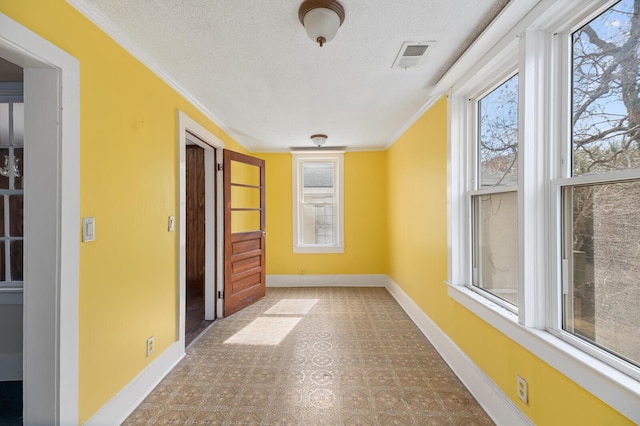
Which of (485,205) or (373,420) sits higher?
(485,205)

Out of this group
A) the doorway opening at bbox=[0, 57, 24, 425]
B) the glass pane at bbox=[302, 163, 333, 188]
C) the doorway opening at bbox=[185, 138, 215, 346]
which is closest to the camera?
the doorway opening at bbox=[0, 57, 24, 425]

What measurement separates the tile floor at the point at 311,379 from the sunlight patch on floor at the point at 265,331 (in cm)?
1

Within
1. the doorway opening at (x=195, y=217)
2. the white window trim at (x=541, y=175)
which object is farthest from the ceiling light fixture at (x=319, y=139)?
the white window trim at (x=541, y=175)

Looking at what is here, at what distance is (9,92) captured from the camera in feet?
6.57

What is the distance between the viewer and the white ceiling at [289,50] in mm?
1532

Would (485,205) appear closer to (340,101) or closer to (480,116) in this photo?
(480,116)

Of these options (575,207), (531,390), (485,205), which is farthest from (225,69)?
(531,390)

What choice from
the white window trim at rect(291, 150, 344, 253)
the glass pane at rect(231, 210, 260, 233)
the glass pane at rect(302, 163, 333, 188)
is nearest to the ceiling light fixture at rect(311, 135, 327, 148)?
the white window trim at rect(291, 150, 344, 253)

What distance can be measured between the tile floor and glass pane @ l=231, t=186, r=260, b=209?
1630 mm

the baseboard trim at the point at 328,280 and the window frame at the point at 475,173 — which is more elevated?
the window frame at the point at 475,173

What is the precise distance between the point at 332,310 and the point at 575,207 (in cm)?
289

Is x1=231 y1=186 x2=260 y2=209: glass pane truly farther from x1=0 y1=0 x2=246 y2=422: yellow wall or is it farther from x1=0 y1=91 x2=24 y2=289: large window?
x1=0 y1=91 x2=24 y2=289: large window

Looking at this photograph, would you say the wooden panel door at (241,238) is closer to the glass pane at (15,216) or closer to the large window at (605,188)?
the glass pane at (15,216)

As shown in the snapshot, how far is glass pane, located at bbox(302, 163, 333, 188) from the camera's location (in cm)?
508
